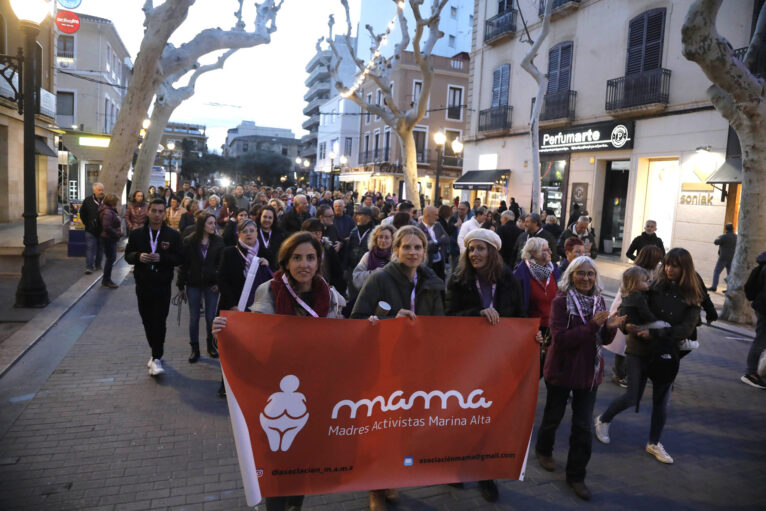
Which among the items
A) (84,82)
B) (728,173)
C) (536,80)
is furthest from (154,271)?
(84,82)

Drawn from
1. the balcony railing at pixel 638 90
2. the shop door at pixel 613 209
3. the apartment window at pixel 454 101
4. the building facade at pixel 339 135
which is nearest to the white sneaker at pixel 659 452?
the balcony railing at pixel 638 90

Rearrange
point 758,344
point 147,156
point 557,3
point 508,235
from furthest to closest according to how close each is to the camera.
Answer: point 557,3 < point 147,156 < point 508,235 < point 758,344

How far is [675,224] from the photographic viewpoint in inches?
625

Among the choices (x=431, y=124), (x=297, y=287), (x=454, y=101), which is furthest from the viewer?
(x=454, y=101)

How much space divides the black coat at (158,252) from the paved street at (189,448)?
1.03 metres

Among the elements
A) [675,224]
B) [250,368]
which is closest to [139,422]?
[250,368]

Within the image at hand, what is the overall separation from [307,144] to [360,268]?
256ft

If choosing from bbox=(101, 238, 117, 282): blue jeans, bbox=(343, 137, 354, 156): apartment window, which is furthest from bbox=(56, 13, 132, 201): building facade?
bbox=(101, 238, 117, 282): blue jeans

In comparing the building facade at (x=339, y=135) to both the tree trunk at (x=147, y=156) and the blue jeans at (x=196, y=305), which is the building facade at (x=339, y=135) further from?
the blue jeans at (x=196, y=305)

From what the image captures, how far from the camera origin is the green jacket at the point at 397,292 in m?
3.71

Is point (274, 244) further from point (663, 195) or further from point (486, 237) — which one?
point (663, 195)

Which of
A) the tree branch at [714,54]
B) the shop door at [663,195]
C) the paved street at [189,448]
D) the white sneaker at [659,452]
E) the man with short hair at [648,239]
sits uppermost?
the tree branch at [714,54]

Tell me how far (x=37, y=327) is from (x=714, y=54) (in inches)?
413

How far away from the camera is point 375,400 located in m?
3.28
